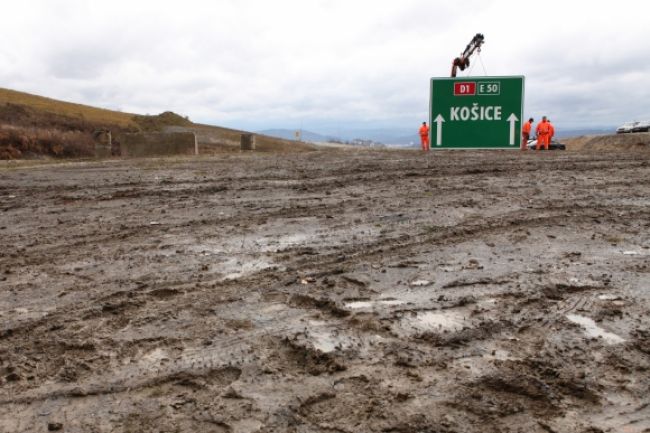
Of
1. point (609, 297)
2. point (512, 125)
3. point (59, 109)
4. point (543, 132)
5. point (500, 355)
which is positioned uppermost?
point (59, 109)

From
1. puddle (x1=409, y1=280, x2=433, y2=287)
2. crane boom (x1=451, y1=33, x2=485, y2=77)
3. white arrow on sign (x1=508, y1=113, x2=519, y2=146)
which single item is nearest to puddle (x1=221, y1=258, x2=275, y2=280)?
puddle (x1=409, y1=280, x2=433, y2=287)

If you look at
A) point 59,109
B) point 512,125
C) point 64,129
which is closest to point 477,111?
point 512,125

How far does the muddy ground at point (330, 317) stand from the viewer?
2791 mm

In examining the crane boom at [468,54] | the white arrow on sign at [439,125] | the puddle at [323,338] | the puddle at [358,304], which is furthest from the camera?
the crane boom at [468,54]

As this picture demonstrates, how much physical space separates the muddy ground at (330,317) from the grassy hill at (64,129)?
19.6 meters

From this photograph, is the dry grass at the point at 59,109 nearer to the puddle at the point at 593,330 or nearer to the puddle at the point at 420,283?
the puddle at the point at 420,283

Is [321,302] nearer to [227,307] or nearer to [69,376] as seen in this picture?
[227,307]

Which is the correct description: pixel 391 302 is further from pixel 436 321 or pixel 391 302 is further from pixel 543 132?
pixel 543 132

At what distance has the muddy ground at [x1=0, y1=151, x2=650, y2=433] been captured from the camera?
2791 mm

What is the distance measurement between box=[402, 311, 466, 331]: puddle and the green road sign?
36.8ft

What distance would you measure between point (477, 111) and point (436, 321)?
11658 mm

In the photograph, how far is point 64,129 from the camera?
30812 millimetres

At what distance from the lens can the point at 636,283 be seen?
4582 mm

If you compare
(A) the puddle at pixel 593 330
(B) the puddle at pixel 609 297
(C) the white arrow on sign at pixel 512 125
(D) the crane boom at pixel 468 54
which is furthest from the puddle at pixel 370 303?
(D) the crane boom at pixel 468 54
